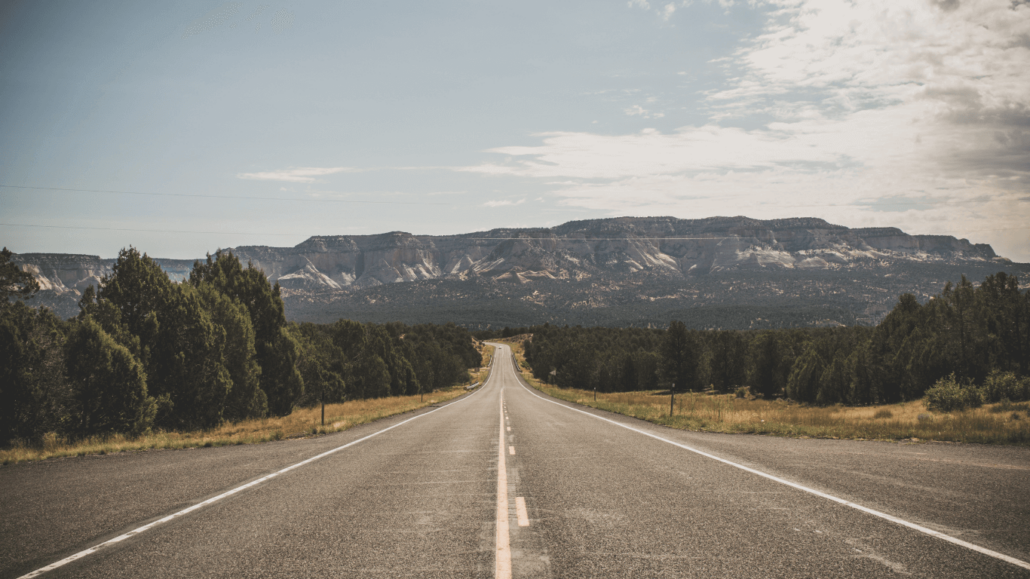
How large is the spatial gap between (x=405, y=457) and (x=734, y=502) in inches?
299

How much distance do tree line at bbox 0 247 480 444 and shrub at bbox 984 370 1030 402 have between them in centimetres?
4610

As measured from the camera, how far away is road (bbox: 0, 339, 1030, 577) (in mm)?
4707

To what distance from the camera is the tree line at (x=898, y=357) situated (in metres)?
44.4

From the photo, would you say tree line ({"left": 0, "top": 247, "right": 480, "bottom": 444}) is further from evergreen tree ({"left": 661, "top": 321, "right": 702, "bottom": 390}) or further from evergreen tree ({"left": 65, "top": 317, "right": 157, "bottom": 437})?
evergreen tree ({"left": 661, "top": 321, "right": 702, "bottom": 390})

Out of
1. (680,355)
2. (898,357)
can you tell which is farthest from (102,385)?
(680,355)

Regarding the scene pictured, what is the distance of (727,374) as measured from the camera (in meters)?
89.8

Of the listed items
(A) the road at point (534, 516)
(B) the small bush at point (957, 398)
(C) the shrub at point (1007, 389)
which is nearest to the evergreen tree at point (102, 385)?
(A) the road at point (534, 516)

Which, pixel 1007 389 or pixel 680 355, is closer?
pixel 1007 389

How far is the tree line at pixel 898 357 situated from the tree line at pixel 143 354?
23072 mm

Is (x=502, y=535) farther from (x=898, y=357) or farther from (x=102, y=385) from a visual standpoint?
(x=898, y=357)

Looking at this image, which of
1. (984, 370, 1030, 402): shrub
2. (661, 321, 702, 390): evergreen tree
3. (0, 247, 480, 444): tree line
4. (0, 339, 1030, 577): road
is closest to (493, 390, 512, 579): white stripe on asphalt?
(0, 339, 1030, 577): road

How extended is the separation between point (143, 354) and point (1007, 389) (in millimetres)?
49616

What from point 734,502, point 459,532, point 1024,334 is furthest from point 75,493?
point 1024,334

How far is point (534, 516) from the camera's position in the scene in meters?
6.39
